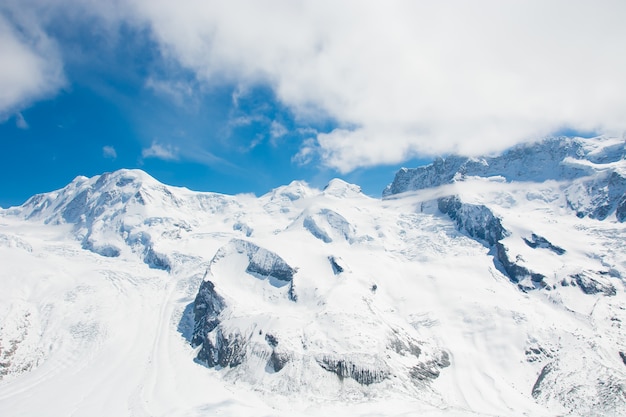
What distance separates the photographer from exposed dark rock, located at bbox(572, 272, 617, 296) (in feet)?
592

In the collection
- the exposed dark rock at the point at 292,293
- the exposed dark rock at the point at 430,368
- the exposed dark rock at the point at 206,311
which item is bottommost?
the exposed dark rock at the point at 430,368

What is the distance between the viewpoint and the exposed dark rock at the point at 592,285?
7101 inches

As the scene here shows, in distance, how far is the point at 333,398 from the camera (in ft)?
369

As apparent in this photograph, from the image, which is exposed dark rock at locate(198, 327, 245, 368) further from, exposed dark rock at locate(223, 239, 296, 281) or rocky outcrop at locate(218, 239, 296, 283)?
exposed dark rock at locate(223, 239, 296, 281)

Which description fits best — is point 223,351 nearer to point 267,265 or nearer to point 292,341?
point 292,341

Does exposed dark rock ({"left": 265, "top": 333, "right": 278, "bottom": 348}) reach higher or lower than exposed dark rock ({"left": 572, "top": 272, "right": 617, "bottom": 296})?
lower

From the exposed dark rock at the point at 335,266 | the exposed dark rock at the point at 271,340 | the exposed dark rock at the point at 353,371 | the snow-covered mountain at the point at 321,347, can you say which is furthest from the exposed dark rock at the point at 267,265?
the exposed dark rock at the point at 353,371

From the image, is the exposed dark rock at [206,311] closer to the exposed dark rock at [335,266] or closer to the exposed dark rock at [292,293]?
the exposed dark rock at [292,293]

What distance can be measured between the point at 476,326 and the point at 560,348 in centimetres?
2863

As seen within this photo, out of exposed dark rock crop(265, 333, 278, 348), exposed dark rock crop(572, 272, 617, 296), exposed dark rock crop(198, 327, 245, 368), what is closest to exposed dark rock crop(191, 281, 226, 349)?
exposed dark rock crop(198, 327, 245, 368)

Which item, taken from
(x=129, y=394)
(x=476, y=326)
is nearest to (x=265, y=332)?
(x=129, y=394)

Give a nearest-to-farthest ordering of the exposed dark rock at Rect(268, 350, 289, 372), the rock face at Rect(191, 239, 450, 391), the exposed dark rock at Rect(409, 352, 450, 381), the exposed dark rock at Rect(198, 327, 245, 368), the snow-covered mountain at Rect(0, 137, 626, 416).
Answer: the snow-covered mountain at Rect(0, 137, 626, 416) → the rock face at Rect(191, 239, 450, 391) → the exposed dark rock at Rect(268, 350, 289, 372) → the exposed dark rock at Rect(409, 352, 450, 381) → the exposed dark rock at Rect(198, 327, 245, 368)

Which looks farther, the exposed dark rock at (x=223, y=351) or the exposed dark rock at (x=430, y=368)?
the exposed dark rock at (x=223, y=351)

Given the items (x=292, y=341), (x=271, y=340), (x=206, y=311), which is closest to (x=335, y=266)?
(x=206, y=311)
